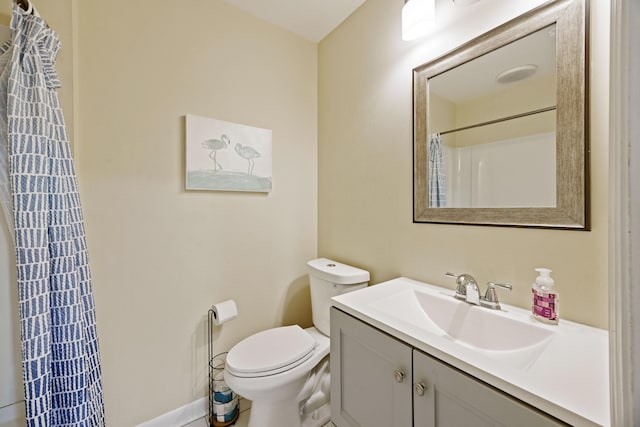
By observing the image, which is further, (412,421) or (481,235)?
(481,235)

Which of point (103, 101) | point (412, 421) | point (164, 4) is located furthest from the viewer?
point (164, 4)

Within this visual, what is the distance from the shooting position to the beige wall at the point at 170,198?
125 cm

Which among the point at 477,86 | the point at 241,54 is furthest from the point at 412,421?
the point at 241,54

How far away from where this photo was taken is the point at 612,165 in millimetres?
372

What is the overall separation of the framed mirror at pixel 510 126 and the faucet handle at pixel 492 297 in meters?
0.24

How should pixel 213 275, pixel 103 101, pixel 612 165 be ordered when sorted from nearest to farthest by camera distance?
1. pixel 612 165
2. pixel 103 101
3. pixel 213 275

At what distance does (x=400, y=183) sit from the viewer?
1351mm

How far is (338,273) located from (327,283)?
11 cm

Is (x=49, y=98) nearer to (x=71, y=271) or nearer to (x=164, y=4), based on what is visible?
(x=71, y=271)

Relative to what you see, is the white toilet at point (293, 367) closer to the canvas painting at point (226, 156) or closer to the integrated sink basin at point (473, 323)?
the integrated sink basin at point (473, 323)

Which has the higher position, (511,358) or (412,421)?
(511,358)

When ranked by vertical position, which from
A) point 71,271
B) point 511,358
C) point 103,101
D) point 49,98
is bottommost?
point 511,358

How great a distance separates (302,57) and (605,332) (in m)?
2.14

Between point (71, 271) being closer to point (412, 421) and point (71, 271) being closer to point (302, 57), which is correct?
point (412, 421)
